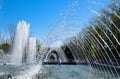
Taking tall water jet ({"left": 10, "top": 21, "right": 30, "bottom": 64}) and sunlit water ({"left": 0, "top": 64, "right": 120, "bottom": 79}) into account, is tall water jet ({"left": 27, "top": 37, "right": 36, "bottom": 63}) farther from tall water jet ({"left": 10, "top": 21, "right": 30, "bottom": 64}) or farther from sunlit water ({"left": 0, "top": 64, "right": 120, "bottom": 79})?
sunlit water ({"left": 0, "top": 64, "right": 120, "bottom": 79})

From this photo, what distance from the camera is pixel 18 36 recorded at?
162 ft

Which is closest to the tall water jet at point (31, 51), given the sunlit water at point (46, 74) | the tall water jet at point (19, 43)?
the tall water jet at point (19, 43)

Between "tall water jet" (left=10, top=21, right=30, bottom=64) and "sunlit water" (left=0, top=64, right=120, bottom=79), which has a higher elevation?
"tall water jet" (left=10, top=21, right=30, bottom=64)

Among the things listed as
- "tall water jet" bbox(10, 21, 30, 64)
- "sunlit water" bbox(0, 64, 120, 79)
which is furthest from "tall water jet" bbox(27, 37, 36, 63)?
"sunlit water" bbox(0, 64, 120, 79)

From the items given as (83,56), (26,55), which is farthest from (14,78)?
(26,55)

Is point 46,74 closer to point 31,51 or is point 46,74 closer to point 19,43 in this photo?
point 19,43

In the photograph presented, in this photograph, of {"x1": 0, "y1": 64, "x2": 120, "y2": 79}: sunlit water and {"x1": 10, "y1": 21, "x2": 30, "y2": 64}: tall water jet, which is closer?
{"x1": 0, "y1": 64, "x2": 120, "y2": 79}: sunlit water

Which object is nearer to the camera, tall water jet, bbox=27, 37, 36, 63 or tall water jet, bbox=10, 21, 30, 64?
tall water jet, bbox=10, 21, 30, 64

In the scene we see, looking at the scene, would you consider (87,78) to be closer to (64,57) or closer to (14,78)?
(14,78)

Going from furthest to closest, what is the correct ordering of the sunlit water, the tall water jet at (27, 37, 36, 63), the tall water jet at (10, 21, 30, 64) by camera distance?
1. the tall water jet at (27, 37, 36, 63)
2. the tall water jet at (10, 21, 30, 64)
3. the sunlit water

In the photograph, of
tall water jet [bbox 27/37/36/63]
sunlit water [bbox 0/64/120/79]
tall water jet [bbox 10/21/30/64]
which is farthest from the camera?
tall water jet [bbox 27/37/36/63]

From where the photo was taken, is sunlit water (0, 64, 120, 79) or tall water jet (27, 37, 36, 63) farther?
tall water jet (27, 37, 36, 63)

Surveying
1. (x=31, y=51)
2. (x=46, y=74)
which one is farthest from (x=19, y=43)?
(x=46, y=74)

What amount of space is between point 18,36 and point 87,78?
3189 centimetres
